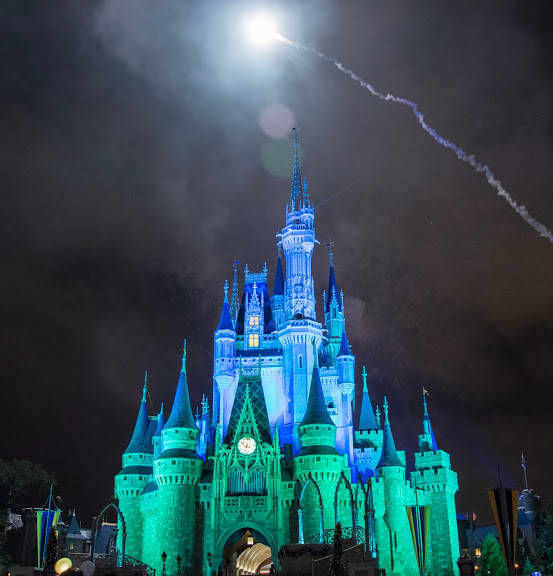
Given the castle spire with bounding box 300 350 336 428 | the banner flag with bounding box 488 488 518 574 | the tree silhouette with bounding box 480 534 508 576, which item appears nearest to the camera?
the banner flag with bounding box 488 488 518 574

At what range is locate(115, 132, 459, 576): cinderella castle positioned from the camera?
5888 centimetres

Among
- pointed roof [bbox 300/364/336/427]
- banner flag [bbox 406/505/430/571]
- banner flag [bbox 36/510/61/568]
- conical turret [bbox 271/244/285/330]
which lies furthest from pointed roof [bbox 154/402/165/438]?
banner flag [bbox 406/505/430/571]

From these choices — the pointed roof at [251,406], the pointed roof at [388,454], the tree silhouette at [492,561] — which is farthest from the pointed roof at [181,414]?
the tree silhouette at [492,561]

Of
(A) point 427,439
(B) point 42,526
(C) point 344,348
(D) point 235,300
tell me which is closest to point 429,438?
(A) point 427,439

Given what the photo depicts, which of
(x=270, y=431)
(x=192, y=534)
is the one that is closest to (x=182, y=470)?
(x=192, y=534)

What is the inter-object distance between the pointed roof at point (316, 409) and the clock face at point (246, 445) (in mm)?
4858

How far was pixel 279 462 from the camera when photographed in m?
61.5

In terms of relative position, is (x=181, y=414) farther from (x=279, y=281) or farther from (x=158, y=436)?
(x=279, y=281)

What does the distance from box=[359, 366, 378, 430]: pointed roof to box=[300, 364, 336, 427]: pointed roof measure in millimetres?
12949

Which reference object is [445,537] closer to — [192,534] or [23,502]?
[192,534]

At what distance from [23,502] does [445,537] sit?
163 feet

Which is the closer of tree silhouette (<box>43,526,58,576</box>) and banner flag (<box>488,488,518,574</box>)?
banner flag (<box>488,488,518,574</box>)

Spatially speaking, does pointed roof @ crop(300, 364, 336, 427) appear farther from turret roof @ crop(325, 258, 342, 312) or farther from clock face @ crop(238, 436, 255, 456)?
turret roof @ crop(325, 258, 342, 312)

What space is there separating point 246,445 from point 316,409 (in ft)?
23.5
